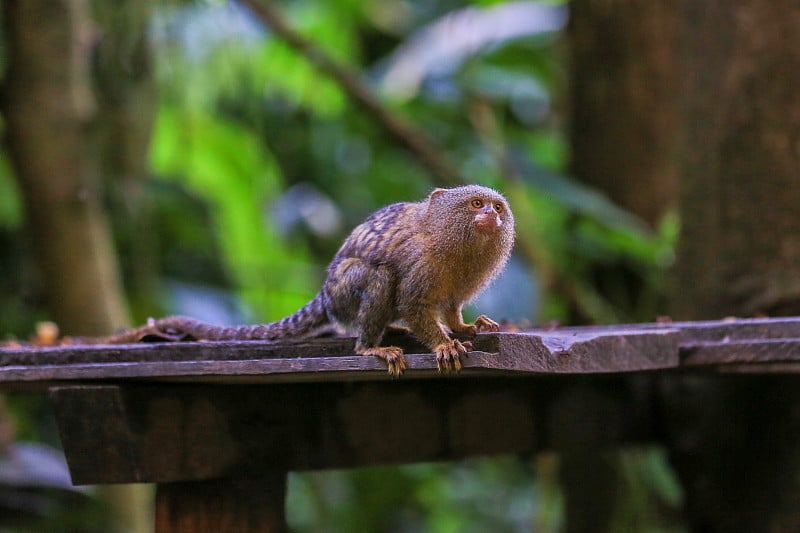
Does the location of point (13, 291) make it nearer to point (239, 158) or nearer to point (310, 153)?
point (239, 158)

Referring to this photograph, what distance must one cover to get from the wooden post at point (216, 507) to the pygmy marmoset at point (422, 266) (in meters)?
0.34

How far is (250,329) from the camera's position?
2434mm

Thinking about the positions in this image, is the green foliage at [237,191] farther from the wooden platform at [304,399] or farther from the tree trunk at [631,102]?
the wooden platform at [304,399]

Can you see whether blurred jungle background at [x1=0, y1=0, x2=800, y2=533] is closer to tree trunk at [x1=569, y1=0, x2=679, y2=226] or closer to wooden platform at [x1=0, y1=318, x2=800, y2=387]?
tree trunk at [x1=569, y1=0, x2=679, y2=226]

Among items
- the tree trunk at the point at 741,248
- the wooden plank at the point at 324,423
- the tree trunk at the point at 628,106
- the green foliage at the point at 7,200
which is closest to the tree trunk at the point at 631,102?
the tree trunk at the point at 628,106

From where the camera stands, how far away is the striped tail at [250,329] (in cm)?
241

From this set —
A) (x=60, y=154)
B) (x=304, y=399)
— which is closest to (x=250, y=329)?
(x=304, y=399)

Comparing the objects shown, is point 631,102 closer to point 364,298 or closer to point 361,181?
point 361,181

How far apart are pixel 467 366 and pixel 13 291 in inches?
167

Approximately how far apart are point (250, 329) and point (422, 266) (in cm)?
48

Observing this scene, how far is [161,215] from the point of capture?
6.12 meters

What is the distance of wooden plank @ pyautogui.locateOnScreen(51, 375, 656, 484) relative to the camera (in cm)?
218

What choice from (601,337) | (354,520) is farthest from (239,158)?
(601,337)

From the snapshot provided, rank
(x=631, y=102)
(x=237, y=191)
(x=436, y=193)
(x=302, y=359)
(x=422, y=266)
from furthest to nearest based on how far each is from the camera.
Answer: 1. (x=237, y=191)
2. (x=631, y=102)
3. (x=436, y=193)
4. (x=422, y=266)
5. (x=302, y=359)
